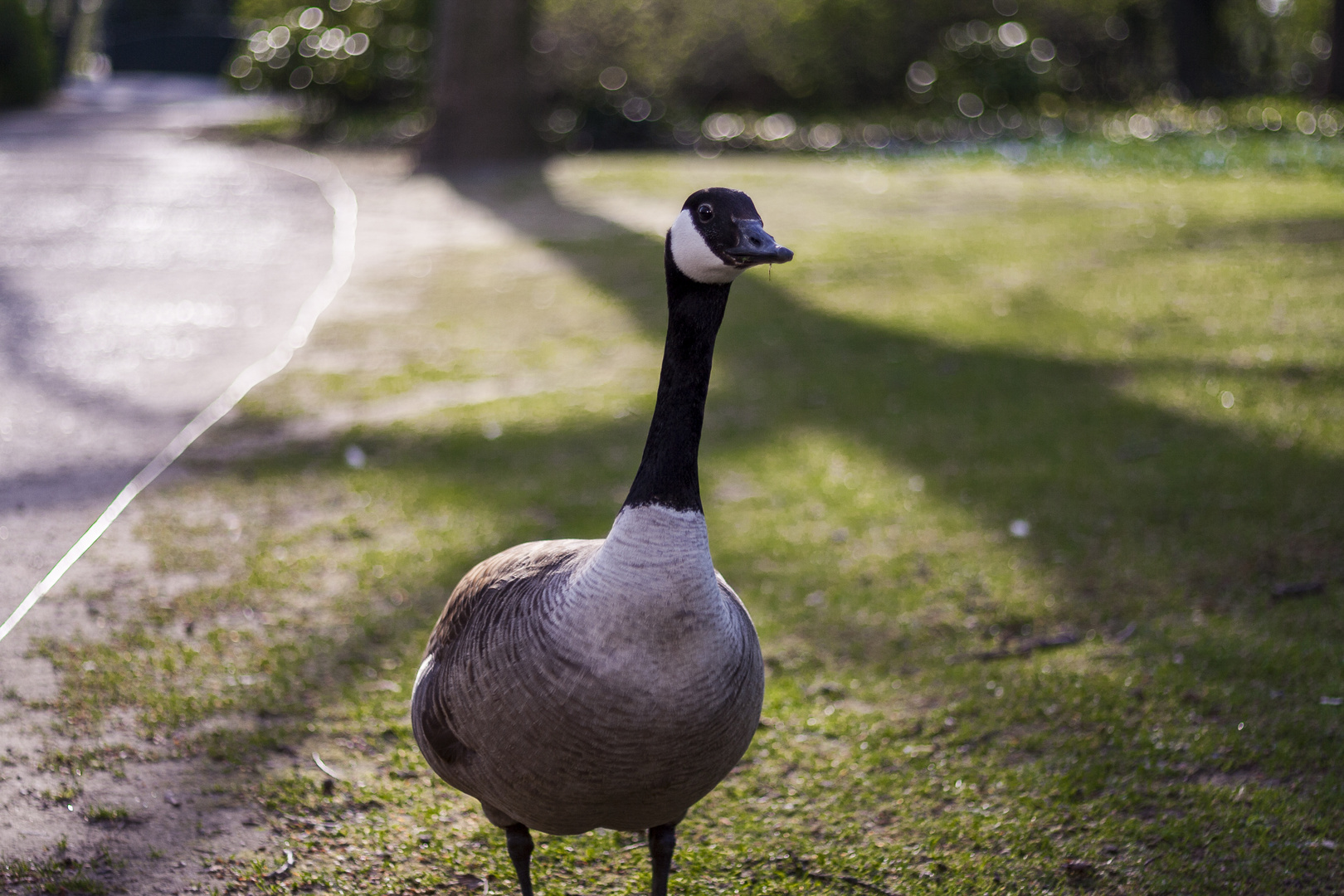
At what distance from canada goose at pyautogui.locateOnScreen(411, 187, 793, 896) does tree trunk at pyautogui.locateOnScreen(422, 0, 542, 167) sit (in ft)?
43.8

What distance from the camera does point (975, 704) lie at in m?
3.94

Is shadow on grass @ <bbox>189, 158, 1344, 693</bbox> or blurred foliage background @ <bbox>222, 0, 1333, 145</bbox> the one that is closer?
shadow on grass @ <bbox>189, 158, 1344, 693</bbox>

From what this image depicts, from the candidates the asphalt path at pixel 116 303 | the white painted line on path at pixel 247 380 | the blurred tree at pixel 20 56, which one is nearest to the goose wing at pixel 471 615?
the asphalt path at pixel 116 303

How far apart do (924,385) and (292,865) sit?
16.3 feet

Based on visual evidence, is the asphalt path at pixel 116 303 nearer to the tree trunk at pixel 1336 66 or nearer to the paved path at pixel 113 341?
the paved path at pixel 113 341

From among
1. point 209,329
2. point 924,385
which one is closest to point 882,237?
point 924,385

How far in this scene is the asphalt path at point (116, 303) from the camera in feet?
18.1

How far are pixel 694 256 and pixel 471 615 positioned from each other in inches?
41.8

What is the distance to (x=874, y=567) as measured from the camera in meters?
4.94

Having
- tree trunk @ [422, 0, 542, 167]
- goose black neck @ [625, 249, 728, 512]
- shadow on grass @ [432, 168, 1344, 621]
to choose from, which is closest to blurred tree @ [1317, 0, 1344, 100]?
tree trunk @ [422, 0, 542, 167]

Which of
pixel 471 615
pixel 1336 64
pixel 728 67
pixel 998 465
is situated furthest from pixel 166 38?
pixel 471 615

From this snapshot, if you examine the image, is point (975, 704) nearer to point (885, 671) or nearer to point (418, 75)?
point (885, 671)

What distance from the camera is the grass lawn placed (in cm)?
332

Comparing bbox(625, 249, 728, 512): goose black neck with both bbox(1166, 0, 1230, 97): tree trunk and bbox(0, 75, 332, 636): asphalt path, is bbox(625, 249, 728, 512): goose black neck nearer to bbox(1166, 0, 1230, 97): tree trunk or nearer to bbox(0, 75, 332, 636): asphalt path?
bbox(0, 75, 332, 636): asphalt path
